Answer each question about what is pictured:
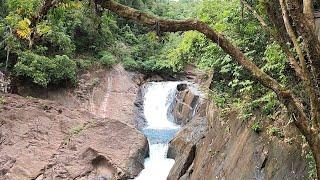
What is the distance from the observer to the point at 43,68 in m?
17.3

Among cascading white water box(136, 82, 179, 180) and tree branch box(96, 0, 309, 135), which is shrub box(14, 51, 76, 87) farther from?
tree branch box(96, 0, 309, 135)

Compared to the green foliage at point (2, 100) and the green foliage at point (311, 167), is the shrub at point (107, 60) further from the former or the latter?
the green foliage at point (311, 167)

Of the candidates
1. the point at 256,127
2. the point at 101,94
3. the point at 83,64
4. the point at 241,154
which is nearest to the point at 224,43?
the point at 256,127

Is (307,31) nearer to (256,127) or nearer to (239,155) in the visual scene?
(256,127)

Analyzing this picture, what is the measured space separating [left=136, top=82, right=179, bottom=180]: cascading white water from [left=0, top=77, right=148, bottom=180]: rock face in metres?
0.47

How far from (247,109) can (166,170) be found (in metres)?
7.31

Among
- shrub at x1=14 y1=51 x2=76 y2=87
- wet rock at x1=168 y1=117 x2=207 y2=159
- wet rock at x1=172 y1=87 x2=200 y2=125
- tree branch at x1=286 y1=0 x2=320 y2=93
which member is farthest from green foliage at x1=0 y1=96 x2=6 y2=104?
tree branch at x1=286 y1=0 x2=320 y2=93

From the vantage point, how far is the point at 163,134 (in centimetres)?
1667

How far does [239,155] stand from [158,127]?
38.6ft

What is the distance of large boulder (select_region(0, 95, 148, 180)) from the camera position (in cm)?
1170

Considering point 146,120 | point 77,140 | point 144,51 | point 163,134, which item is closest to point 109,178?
point 77,140

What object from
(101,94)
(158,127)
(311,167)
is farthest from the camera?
(101,94)

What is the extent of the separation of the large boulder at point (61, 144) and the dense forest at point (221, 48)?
3021 mm

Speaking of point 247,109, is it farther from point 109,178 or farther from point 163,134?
point 163,134
